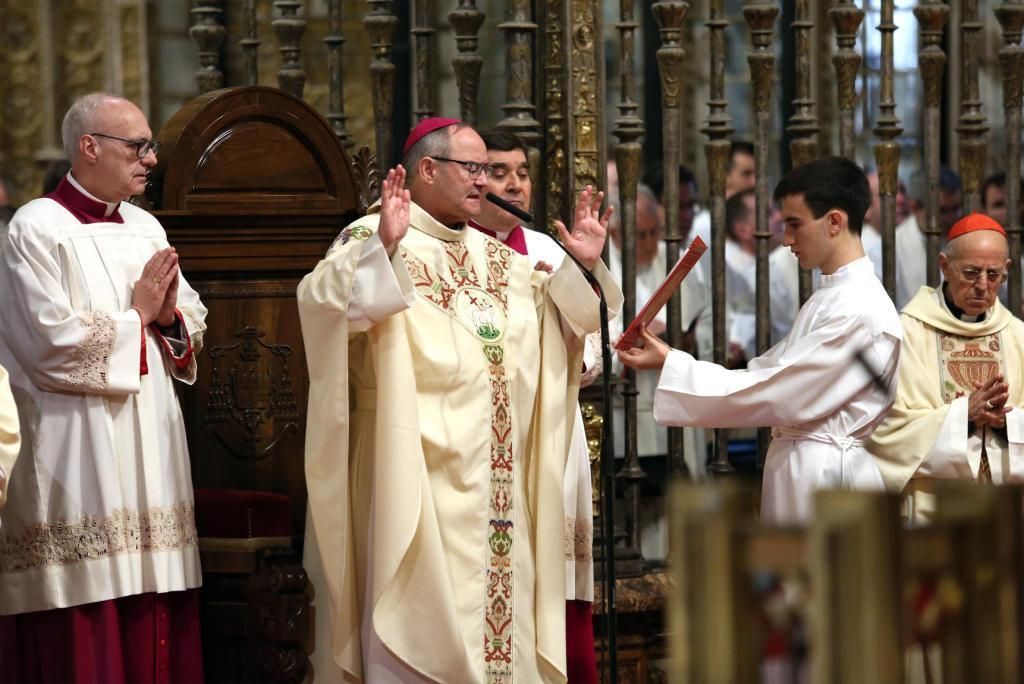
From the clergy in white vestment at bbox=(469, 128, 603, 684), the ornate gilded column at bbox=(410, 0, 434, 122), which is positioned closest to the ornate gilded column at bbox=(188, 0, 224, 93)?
the ornate gilded column at bbox=(410, 0, 434, 122)

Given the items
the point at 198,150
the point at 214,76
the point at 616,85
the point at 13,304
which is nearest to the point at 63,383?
the point at 13,304

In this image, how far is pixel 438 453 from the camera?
5.09 m

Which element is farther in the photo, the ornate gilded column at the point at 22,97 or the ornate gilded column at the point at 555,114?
the ornate gilded column at the point at 22,97

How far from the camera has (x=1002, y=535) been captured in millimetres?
2557

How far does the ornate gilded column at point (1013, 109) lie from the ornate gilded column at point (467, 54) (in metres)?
2.02

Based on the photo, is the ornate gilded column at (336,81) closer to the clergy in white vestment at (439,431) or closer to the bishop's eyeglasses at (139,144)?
the bishop's eyeglasses at (139,144)

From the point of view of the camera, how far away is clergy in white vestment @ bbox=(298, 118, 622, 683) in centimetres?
495

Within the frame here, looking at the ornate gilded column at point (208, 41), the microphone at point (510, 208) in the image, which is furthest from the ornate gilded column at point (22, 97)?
the microphone at point (510, 208)

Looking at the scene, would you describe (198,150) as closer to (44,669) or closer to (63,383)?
(63,383)

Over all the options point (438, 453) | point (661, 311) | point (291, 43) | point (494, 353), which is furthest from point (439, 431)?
point (661, 311)

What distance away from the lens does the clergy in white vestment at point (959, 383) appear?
551 centimetres

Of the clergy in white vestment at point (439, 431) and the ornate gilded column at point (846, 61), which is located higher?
the ornate gilded column at point (846, 61)

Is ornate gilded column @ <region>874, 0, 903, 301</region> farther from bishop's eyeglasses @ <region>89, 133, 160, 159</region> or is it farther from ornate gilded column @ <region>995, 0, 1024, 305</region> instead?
bishop's eyeglasses @ <region>89, 133, 160, 159</region>

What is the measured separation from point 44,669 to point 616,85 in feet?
22.7
